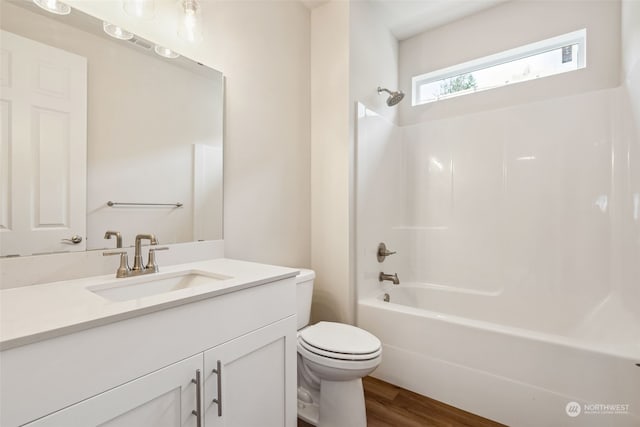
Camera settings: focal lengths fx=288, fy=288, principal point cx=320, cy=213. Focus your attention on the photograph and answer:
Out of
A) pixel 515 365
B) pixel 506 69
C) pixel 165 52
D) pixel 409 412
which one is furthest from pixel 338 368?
pixel 506 69

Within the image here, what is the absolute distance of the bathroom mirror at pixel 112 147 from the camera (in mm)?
954

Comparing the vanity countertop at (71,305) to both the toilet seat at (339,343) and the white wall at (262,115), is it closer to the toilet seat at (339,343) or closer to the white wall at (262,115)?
the toilet seat at (339,343)

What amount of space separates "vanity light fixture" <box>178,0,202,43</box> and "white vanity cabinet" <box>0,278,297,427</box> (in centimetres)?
123

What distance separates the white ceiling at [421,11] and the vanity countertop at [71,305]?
2.13 m

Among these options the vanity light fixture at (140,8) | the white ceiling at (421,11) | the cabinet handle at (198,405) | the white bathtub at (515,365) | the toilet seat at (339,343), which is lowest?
the white bathtub at (515,365)

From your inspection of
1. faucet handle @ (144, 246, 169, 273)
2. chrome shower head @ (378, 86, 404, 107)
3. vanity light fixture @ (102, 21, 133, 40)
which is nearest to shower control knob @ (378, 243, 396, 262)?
chrome shower head @ (378, 86, 404, 107)

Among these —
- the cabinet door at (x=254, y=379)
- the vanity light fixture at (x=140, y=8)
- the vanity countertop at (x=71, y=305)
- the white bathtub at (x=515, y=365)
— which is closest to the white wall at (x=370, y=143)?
the white bathtub at (x=515, y=365)

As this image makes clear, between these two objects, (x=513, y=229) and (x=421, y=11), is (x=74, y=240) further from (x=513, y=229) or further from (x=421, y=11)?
(x=421, y=11)

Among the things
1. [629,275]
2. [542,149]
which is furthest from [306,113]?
[629,275]

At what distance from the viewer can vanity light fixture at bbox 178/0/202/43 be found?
133 cm

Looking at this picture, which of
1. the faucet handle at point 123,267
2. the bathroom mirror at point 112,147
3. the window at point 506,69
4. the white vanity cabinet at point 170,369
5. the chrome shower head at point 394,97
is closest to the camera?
the white vanity cabinet at point 170,369

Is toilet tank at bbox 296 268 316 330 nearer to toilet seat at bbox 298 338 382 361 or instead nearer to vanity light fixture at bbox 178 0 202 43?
toilet seat at bbox 298 338 382 361

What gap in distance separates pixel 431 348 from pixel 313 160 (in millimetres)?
1473

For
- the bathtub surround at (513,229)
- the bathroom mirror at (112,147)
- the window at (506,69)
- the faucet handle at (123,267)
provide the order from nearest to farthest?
the bathroom mirror at (112,147) → the faucet handle at (123,267) → the bathtub surround at (513,229) → the window at (506,69)
